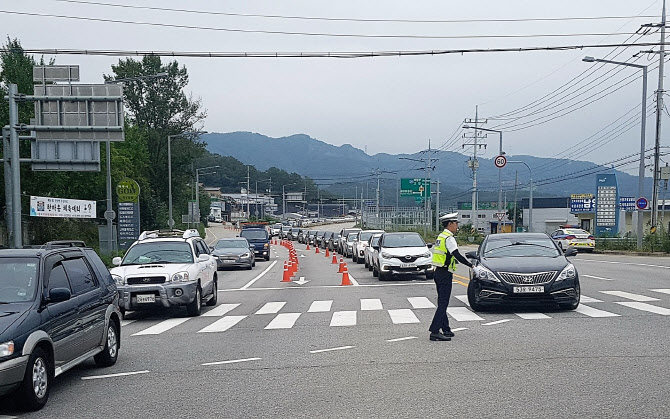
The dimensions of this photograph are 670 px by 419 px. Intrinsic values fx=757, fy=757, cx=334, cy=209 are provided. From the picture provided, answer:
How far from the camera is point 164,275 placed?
49.6ft

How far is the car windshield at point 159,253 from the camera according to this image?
16.2 meters

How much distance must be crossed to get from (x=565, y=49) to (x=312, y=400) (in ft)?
49.8

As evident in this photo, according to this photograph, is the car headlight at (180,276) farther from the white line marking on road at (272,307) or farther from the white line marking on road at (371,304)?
the white line marking on road at (371,304)

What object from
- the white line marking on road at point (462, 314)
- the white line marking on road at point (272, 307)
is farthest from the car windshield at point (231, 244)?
the white line marking on road at point (462, 314)

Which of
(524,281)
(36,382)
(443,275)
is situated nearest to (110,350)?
(36,382)

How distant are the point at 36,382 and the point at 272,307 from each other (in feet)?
33.1

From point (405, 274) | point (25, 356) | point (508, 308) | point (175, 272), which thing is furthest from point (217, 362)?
point (405, 274)

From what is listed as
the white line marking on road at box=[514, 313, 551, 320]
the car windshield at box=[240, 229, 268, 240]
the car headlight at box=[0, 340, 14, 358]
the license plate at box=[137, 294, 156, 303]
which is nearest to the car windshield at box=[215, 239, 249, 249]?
the car windshield at box=[240, 229, 268, 240]

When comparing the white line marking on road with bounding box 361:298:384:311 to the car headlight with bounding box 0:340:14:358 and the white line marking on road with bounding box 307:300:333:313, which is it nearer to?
the white line marking on road with bounding box 307:300:333:313

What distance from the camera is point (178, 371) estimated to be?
9375 mm

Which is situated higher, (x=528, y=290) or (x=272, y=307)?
(x=528, y=290)

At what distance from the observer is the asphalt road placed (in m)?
7.20

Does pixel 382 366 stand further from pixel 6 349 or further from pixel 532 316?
pixel 532 316

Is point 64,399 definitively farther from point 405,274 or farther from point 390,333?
point 405,274
